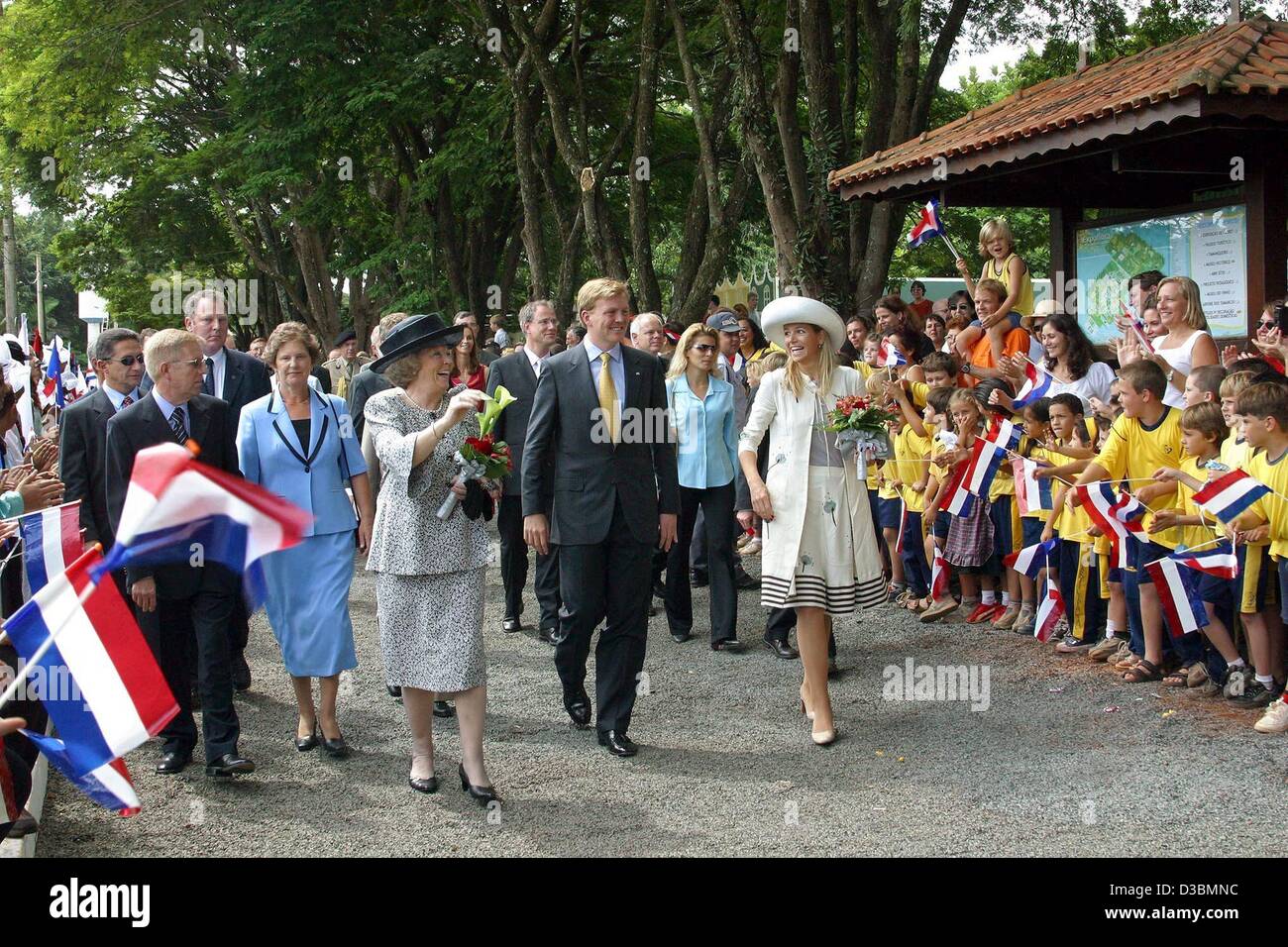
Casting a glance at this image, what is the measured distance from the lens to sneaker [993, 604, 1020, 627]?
9125mm

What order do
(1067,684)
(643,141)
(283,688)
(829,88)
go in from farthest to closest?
(643,141)
(829,88)
(283,688)
(1067,684)

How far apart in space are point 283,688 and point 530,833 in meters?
3.22

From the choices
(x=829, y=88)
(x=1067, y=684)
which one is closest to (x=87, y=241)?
(x=829, y=88)

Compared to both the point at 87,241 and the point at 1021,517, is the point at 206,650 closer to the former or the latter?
the point at 1021,517

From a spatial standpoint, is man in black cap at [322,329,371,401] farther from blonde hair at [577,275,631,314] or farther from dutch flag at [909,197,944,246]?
blonde hair at [577,275,631,314]

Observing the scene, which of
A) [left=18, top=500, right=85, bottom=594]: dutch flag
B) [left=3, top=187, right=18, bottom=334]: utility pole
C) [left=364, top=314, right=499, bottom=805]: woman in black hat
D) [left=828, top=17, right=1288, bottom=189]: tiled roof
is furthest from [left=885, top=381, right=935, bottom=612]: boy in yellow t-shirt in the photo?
[left=3, top=187, right=18, bottom=334]: utility pole

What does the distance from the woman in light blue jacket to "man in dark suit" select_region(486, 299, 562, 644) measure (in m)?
0.84

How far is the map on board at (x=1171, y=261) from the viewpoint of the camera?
938 cm

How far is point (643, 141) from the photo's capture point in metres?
18.0

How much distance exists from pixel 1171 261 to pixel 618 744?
19.5 ft

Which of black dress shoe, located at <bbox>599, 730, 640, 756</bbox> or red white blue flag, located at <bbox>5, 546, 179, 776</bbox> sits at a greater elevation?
red white blue flag, located at <bbox>5, 546, 179, 776</bbox>

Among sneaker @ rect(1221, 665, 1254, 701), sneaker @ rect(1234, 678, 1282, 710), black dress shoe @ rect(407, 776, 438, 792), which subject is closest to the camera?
black dress shoe @ rect(407, 776, 438, 792)

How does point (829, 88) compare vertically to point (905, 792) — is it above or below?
above

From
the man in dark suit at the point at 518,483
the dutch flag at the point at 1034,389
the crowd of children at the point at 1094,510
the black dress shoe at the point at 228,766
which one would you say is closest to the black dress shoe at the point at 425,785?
the black dress shoe at the point at 228,766
